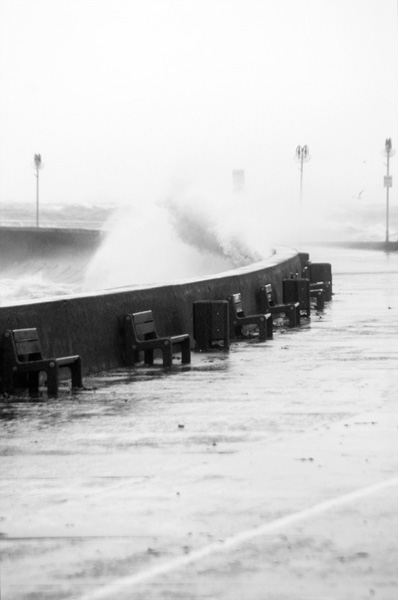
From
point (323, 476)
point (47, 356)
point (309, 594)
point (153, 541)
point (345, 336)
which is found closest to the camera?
point (309, 594)

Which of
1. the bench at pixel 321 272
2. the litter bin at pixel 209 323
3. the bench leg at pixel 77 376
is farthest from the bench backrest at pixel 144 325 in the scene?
the bench at pixel 321 272

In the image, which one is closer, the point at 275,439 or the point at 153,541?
the point at 153,541

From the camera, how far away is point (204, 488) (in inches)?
301

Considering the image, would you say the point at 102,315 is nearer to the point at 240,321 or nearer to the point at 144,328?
the point at 144,328

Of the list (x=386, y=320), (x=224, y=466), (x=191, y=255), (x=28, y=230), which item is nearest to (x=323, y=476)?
(x=224, y=466)

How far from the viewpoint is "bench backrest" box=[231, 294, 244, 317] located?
18625 millimetres

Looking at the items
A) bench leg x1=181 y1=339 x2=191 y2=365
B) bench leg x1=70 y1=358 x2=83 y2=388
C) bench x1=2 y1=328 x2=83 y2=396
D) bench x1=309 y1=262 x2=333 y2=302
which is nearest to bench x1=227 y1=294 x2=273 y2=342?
bench leg x1=181 y1=339 x2=191 y2=365

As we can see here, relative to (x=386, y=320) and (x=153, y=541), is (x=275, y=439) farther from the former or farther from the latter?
(x=386, y=320)

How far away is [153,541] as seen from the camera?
636 centimetres

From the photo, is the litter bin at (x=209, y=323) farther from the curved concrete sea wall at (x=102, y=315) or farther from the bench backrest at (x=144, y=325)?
the bench backrest at (x=144, y=325)

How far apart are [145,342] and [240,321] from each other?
163 inches

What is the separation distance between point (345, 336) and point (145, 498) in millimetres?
11480

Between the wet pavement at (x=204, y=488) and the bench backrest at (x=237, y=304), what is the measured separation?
15.0 feet

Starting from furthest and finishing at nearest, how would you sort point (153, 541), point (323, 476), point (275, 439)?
point (275, 439), point (323, 476), point (153, 541)
